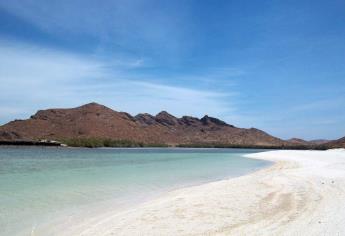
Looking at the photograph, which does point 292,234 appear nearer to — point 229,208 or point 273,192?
point 229,208

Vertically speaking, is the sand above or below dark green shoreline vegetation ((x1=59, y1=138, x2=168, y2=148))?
below

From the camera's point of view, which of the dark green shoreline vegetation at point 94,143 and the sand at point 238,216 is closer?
the sand at point 238,216

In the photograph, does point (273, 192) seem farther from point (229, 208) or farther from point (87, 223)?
point (87, 223)

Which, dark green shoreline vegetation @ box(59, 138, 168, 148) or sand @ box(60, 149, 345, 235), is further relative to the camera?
dark green shoreline vegetation @ box(59, 138, 168, 148)

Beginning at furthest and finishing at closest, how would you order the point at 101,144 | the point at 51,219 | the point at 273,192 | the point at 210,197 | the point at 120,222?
the point at 101,144
the point at 273,192
the point at 210,197
the point at 51,219
the point at 120,222

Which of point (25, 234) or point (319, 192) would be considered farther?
point (319, 192)

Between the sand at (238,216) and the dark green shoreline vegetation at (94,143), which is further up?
the dark green shoreline vegetation at (94,143)

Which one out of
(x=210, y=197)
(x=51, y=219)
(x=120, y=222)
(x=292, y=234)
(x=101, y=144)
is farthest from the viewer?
(x=101, y=144)

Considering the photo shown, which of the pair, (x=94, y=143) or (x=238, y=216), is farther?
(x=94, y=143)

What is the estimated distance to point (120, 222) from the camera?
10.1 meters

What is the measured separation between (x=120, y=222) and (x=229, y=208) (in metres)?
3.29

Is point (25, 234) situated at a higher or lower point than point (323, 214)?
lower

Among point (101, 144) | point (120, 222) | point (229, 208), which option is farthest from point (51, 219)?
point (101, 144)

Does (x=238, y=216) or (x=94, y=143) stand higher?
(x=94, y=143)
